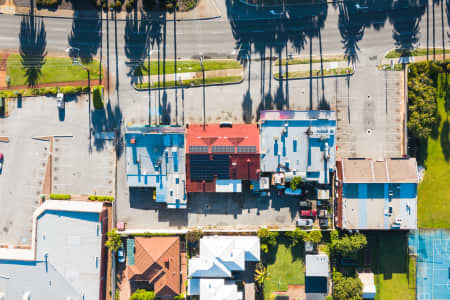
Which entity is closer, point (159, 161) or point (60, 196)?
point (159, 161)

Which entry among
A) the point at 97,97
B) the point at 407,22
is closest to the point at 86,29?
the point at 97,97

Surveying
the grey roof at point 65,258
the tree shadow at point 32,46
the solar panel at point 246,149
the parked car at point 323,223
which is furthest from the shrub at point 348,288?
the tree shadow at point 32,46

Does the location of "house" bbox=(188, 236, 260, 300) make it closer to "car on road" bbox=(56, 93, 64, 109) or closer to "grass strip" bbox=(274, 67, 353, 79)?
"grass strip" bbox=(274, 67, 353, 79)

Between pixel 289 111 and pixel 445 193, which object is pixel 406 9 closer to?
pixel 289 111

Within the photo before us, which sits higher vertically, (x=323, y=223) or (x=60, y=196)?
(x=60, y=196)

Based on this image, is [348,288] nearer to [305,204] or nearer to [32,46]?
[305,204]

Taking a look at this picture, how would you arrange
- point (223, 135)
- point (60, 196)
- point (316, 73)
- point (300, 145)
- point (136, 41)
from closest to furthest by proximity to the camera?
point (300, 145) < point (223, 135) < point (316, 73) < point (136, 41) < point (60, 196)

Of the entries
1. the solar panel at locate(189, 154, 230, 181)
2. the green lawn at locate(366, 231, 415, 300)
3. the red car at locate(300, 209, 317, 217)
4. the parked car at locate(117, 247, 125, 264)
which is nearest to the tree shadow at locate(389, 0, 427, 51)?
the red car at locate(300, 209, 317, 217)

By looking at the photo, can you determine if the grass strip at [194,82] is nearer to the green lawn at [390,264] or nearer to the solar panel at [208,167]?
the solar panel at [208,167]
